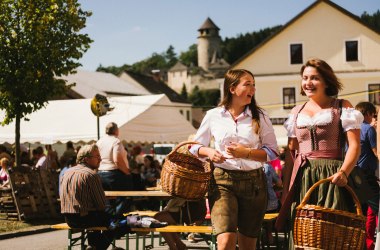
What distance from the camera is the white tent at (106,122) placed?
21922mm

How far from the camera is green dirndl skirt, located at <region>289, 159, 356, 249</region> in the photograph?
4.66 metres

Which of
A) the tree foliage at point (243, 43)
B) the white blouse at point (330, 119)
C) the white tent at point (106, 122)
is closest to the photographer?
the white blouse at point (330, 119)

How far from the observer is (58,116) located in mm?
23766

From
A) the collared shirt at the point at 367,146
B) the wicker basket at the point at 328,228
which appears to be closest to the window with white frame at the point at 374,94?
the collared shirt at the point at 367,146

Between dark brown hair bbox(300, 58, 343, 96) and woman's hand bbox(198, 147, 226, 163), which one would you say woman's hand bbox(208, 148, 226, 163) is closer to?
woman's hand bbox(198, 147, 226, 163)

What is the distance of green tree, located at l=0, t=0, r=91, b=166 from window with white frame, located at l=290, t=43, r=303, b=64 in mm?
31700

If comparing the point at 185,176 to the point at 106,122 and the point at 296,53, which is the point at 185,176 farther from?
the point at 296,53

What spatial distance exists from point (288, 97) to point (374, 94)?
5809mm

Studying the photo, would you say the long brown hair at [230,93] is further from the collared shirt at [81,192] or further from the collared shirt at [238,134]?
the collared shirt at [81,192]

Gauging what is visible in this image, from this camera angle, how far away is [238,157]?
5.00 m

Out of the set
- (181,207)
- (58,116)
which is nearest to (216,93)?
(58,116)

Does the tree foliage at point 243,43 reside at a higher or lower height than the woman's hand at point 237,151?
higher

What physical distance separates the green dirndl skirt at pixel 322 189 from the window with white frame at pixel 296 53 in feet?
142

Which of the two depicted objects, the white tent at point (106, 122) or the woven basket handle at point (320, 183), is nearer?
the woven basket handle at point (320, 183)
